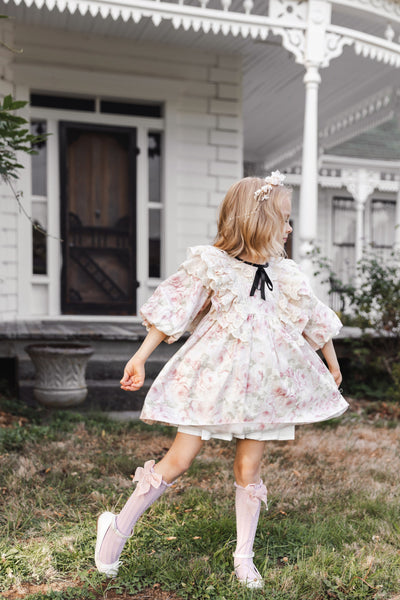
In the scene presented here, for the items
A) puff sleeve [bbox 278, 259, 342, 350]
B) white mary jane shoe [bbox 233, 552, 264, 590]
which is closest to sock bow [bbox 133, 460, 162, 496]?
white mary jane shoe [bbox 233, 552, 264, 590]

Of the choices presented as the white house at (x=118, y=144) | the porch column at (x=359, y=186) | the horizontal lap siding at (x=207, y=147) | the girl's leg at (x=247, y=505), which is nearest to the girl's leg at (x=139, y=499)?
the girl's leg at (x=247, y=505)

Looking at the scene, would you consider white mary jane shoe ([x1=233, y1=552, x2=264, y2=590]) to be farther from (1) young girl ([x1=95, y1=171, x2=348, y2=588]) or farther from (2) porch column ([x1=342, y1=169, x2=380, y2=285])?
(2) porch column ([x1=342, y1=169, x2=380, y2=285])

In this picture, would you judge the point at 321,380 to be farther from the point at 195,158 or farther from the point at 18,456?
the point at 195,158

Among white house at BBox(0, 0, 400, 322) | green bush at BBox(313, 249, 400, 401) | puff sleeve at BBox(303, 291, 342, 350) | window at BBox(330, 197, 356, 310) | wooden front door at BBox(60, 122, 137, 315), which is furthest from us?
window at BBox(330, 197, 356, 310)

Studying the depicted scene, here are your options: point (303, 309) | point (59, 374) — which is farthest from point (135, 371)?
point (59, 374)

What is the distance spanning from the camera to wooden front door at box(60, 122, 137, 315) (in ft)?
22.3

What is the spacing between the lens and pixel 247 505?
2.21 metres

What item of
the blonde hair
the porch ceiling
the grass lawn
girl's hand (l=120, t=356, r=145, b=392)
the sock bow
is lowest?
the grass lawn

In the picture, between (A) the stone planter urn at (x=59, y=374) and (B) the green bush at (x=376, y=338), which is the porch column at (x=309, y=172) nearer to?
(B) the green bush at (x=376, y=338)

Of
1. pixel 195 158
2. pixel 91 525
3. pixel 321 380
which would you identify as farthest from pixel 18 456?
pixel 195 158

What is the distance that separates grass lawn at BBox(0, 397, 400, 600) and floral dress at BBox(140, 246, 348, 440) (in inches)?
21.6

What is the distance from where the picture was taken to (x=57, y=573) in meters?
2.23

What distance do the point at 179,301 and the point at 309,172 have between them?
12.2 feet

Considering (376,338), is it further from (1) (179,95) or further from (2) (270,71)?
(2) (270,71)
